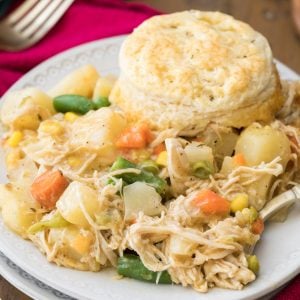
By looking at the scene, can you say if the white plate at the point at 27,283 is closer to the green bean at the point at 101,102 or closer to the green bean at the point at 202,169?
the green bean at the point at 202,169

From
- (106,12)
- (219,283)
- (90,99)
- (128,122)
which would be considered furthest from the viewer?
(106,12)

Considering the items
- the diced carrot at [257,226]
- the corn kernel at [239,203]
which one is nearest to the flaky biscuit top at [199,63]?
the corn kernel at [239,203]

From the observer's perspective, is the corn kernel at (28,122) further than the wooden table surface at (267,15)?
No

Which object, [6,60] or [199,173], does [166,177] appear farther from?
[6,60]

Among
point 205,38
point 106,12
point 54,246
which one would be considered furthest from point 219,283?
point 106,12

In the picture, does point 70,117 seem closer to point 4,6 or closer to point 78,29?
point 78,29

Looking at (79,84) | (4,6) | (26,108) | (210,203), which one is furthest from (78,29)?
(210,203)
